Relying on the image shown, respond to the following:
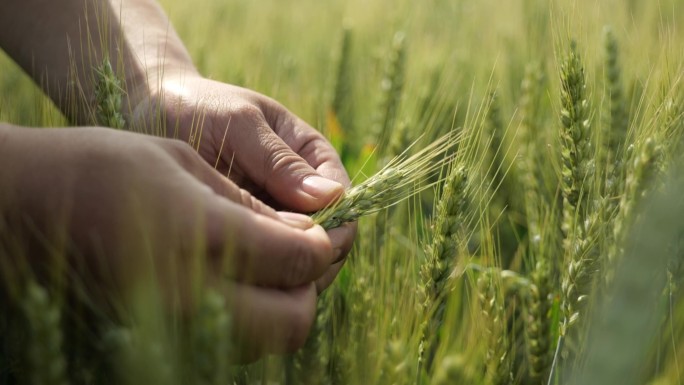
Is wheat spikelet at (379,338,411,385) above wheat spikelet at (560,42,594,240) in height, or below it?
below

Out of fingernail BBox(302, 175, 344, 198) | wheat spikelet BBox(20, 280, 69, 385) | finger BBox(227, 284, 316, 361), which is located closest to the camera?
wheat spikelet BBox(20, 280, 69, 385)

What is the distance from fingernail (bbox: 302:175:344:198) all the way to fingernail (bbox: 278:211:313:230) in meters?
0.07

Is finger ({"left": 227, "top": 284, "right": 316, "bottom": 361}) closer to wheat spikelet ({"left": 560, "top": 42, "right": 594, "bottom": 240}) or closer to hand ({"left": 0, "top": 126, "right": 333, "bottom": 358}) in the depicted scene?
hand ({"left": 0, "top": 126, "right": 333, "bottom": 358})

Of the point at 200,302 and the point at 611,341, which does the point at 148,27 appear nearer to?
the point at 200,302

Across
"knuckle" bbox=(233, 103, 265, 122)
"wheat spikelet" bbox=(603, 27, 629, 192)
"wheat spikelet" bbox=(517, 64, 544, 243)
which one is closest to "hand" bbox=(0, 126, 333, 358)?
"knuckle" bbox=(233, 103, 265, 122)

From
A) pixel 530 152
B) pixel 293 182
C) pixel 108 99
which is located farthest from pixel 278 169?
pixel 530 152

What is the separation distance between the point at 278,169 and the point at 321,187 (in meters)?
0.11

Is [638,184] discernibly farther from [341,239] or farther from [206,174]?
[206,174]

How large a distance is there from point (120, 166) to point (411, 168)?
0.43 m

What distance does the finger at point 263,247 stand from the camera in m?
0.84

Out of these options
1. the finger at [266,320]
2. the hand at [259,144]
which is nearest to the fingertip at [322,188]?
the hand at [259,144]

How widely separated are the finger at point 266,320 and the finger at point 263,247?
0.02 m

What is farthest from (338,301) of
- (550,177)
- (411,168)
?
(550,177)

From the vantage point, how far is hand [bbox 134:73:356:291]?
3.66 feet
